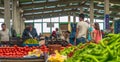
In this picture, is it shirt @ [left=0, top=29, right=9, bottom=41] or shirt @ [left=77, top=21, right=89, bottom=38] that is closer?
shirt @ [left=77, top=21, right=89, bottom=38]

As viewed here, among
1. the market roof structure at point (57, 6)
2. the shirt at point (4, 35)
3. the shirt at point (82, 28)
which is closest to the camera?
the shirt at point (82, 28)

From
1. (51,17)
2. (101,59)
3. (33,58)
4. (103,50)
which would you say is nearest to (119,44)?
(103,50)

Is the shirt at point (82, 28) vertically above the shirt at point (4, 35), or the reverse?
the shirt at point (82, 28)

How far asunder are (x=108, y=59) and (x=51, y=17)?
45.5 m

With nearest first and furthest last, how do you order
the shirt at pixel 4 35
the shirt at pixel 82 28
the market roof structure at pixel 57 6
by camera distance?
the shirt at pixel 82 28 < the shirt at pixel 4 35 < the market roof structure at pixel 57 6

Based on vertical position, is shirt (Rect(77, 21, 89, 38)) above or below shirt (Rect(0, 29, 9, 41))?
above

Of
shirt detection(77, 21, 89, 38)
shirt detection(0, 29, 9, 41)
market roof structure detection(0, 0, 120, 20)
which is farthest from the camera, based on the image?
market roof structure detection(0, 0, 120, 20)

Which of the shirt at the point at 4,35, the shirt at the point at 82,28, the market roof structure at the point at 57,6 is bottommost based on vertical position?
the market roof structure at the point at 57,6

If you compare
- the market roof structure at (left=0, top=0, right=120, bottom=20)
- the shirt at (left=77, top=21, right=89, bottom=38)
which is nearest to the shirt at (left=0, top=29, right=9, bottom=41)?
the shirt at (left=77, top=21, right=89, bottom=38)

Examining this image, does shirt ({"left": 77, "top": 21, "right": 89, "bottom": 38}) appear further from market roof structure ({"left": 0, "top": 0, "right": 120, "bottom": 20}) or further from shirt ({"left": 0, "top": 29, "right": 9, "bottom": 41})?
market roof structure ({"left": 0, "top": 0, "right": 120, "bottom": 20})

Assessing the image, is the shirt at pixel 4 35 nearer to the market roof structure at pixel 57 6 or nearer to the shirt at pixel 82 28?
the shirt at pixel 82 28

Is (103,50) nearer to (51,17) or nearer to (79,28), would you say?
(79,28)

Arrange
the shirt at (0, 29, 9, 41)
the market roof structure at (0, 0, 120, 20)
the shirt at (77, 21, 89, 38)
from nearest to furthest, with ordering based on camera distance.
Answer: the shirt at (77, 21, 89, 38)
the shirt at (0, 29, 9, 41)
the market roof structure at (0, 0, 120, 20)

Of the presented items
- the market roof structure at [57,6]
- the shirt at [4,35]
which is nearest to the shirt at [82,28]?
the shirt at [4,35]
